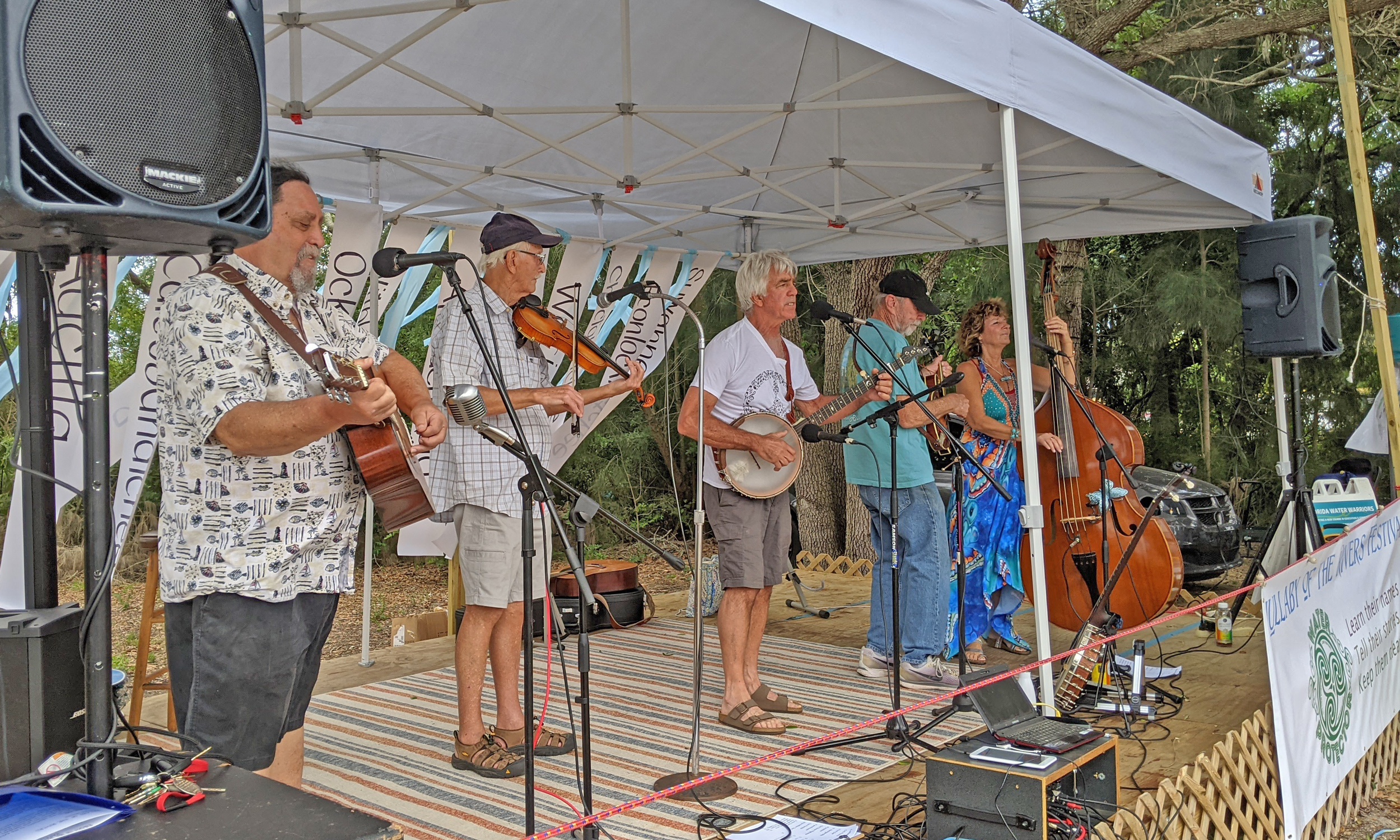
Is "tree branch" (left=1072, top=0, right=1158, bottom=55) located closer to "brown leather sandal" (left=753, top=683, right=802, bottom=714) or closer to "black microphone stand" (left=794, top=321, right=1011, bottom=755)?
"black microphone stand" (left=794, top=321, right=1011, bottom=755)

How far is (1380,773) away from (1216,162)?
2575mm

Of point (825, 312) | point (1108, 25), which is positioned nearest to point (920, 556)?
point (825, 312)

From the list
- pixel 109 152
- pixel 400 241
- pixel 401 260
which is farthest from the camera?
pixel 400 241

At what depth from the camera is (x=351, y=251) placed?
15.8ft

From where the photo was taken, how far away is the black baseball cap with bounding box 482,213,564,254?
10.9 ft

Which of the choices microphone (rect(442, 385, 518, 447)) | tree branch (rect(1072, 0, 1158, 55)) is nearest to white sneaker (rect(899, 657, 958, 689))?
microphone (rect(442, 385, 518, 447))

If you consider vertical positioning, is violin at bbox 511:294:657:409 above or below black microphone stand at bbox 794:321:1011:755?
above

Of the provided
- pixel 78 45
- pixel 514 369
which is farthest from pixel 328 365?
pixel 514 369

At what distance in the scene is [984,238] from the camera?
6.00m

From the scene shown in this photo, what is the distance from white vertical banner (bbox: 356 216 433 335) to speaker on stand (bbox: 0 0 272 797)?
3534mm

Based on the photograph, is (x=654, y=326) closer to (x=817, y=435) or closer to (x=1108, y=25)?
(x=817, y=435)

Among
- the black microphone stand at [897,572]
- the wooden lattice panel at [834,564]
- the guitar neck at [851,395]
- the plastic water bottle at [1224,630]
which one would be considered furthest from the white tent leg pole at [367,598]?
the plastic water bottle at [1224,630]

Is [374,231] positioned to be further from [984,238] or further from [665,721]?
[984,238]

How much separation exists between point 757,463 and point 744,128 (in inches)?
59.2
